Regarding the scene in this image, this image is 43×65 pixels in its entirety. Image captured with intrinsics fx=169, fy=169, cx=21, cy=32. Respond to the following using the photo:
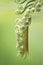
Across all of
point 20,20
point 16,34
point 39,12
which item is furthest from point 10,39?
point 39,12

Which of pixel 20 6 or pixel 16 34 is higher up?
pixel 20 6

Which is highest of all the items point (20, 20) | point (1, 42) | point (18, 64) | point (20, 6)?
point (20, 6)

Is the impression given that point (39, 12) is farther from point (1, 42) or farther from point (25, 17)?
point (1, 42)
